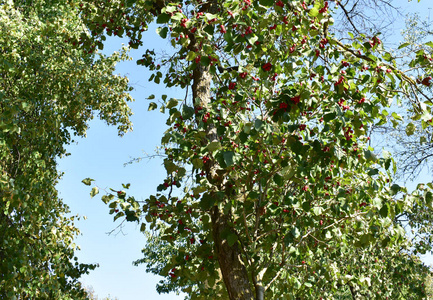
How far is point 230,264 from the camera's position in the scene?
4.55m

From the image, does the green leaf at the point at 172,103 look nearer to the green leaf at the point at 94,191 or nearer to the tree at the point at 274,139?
the tree at the point at 274,139

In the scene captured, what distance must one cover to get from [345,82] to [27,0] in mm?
9685

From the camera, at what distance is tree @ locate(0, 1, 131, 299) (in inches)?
252

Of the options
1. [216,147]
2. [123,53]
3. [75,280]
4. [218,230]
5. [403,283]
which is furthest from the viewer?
[123,53]

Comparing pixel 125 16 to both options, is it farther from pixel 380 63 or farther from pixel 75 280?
pixel 75 280

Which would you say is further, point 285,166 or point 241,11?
point 285,166

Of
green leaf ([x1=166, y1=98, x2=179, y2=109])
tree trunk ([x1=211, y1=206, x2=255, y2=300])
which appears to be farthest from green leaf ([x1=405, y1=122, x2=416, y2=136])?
green leaf ([x1=166, y1=98, x2=179, y2=109])

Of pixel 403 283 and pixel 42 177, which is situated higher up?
pixel 42 177

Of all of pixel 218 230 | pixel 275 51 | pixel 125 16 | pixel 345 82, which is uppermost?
pixel 125 16

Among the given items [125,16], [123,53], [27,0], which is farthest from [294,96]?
[123,53]

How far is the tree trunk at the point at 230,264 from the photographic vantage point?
4406mm

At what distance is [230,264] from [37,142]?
5.11 m

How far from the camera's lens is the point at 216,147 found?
3.71 m

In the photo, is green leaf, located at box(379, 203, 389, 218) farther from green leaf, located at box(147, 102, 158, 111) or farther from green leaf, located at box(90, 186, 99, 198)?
green leaf, located at box(90, 186, 99, 198)
